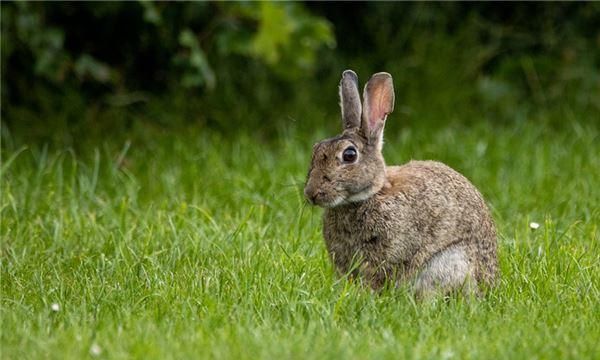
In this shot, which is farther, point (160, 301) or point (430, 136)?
point (430, 136)

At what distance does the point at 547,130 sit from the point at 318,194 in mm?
3788

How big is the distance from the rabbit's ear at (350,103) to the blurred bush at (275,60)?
2502 mm

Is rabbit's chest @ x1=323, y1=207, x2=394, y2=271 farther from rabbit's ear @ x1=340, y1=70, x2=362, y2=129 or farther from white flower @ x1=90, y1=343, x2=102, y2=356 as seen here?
white flower @ x1=90, y1=343, x2=102, y2=356

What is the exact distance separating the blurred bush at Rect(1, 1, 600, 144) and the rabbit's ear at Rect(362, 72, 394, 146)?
2.53 metres

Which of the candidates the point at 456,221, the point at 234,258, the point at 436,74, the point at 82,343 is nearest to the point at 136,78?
the point at 436,74

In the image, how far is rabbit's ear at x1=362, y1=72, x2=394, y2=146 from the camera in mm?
5203

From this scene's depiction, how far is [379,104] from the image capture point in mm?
5223

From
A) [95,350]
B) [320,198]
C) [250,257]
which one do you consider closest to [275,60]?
[250,257]

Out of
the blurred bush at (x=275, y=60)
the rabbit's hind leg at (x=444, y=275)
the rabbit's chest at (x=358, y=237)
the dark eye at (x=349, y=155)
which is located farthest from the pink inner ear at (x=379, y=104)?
the blurred bush at (x=275, y=60)

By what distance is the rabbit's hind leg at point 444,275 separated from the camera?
5004 millimetres

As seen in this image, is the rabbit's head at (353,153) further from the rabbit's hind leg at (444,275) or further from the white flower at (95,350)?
the white flower at (95,350)

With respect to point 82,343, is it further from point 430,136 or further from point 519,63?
point 519,63

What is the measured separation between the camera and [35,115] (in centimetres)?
835

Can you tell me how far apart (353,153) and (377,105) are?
0.27 meters
